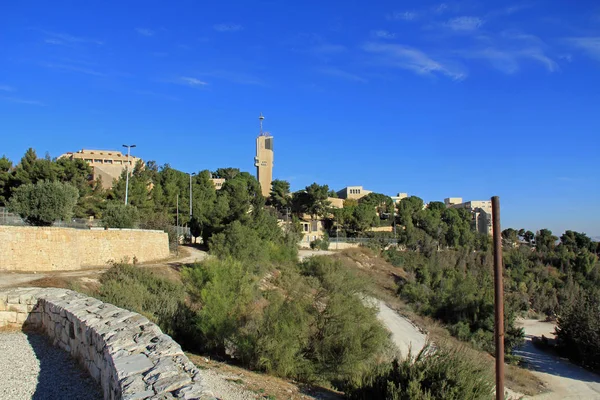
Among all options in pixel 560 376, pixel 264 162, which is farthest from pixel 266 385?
pixel 264 162

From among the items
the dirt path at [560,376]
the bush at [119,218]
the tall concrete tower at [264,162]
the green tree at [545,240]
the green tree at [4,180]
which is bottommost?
the dirt path at [560,376]

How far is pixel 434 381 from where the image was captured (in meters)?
7.69

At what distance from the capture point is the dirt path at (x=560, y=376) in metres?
19.2

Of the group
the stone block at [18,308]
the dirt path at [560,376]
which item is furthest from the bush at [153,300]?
the dirt path at [560,376]

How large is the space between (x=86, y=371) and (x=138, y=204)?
39.6m

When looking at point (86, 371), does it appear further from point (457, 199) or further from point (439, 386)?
point (457, 199)

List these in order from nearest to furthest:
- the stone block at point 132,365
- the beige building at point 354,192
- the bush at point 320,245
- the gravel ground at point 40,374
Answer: the stone block at point 132,365 < the gravel ground at point 40,374 < the bush at point 320,245 < the beige building at point 354,192

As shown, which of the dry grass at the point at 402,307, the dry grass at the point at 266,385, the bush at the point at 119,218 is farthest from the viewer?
the bush at the point at 119,218

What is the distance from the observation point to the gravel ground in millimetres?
5336

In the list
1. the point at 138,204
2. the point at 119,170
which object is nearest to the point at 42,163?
the point at 138,204

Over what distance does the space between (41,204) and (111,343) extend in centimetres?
1988

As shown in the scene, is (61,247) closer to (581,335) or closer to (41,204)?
(41,204)

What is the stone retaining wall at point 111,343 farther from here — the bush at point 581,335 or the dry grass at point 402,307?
the bush at point 581,335

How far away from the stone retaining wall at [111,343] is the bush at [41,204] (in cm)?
1499
